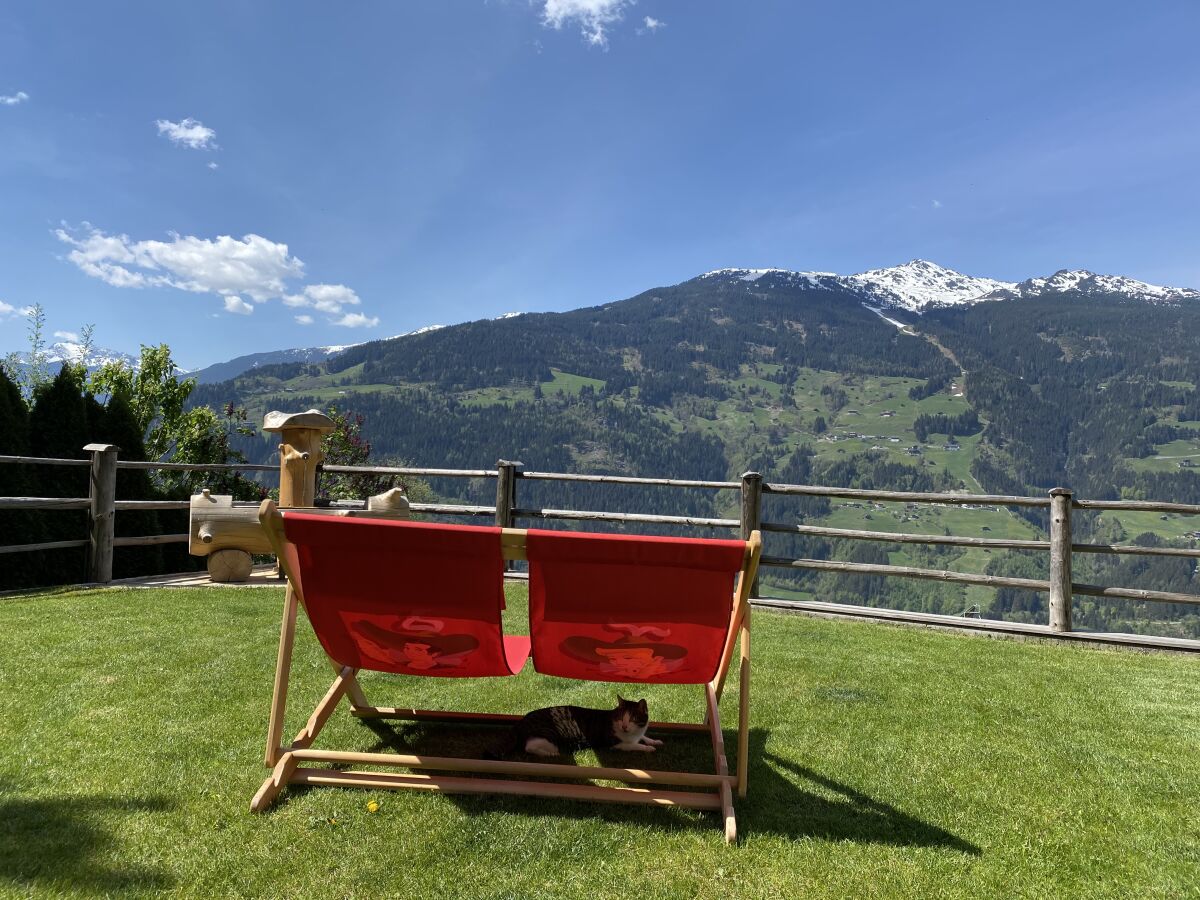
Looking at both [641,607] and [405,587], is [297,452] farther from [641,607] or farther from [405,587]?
[641,607]

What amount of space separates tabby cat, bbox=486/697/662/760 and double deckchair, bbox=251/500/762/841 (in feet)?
0.98

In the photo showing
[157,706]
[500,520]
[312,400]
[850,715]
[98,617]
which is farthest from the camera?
[312,400]

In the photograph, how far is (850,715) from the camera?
361 cm

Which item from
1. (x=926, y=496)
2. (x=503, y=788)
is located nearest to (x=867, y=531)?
(x=926, y=496)

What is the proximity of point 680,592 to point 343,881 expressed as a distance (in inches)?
50.2

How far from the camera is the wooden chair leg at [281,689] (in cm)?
256

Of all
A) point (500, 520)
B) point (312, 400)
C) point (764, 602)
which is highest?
point (312, 400)

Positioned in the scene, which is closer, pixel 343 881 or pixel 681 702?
pixel 343 881

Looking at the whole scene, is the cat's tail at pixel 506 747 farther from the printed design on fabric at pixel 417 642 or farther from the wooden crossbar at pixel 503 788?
the printed design on fabric at pixel 417 642

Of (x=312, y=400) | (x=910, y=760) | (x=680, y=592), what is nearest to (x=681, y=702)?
(x=910, y=760)

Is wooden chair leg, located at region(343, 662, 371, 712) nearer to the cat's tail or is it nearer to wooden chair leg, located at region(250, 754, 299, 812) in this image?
wooden chair leg, located at region(250, 754, 299, 812)

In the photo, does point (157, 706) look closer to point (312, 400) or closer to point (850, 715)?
point (850, 715)

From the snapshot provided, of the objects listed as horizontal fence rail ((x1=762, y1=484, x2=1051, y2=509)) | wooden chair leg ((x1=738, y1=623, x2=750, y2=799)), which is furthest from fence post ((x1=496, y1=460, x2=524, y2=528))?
wooden chair leg ((x1=738, y1=623, x2=750, y2=799))

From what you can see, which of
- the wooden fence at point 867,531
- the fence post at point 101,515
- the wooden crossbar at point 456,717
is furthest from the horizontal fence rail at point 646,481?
the wooden crossbar at point 456,717
